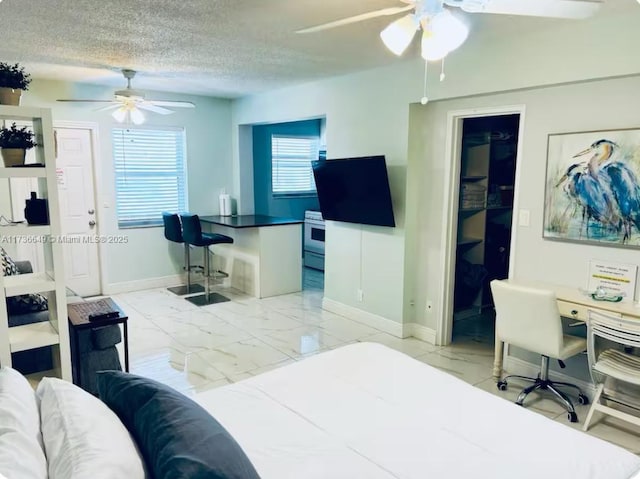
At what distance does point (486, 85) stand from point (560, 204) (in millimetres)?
1049

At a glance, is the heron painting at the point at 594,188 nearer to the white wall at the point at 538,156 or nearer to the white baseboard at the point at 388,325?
the white wall at the point at 538,156

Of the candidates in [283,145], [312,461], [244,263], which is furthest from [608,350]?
[283,145]

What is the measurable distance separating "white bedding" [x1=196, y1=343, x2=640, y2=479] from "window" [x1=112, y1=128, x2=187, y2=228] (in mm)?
4469

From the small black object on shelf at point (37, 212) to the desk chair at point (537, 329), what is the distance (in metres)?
2.79

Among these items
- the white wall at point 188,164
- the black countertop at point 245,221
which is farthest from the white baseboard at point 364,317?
the white wall at point 188,164

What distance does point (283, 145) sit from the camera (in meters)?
7.52

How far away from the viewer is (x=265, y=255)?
224 inches

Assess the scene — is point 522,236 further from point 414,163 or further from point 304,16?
point 304,16

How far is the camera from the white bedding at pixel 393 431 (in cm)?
149

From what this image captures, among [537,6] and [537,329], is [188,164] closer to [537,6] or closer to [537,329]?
[537,329]

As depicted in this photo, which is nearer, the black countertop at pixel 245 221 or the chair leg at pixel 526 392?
the chair leg at pixel 526 392

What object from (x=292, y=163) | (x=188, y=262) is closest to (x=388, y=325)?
(x=188, y=262)

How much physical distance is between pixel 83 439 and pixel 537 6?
2205 millimetres

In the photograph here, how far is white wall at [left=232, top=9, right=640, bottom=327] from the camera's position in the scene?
2914 mm
